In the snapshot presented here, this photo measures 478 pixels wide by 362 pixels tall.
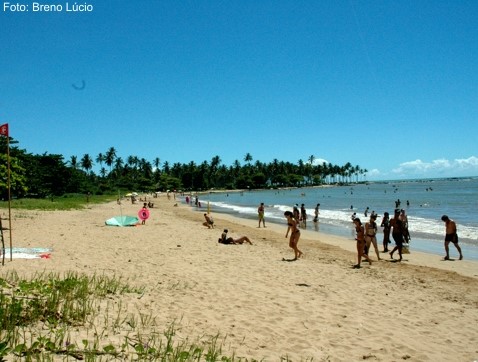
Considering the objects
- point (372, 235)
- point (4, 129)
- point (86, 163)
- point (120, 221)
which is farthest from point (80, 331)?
point (86, 163)

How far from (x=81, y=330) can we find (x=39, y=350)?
892 millimetres

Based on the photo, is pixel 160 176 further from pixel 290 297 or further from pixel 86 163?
pixel 290 297

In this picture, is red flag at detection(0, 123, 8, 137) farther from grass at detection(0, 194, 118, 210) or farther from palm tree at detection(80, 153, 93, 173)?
palm tree at detection(80, 153, 93, 173)

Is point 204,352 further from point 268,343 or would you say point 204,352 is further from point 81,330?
point 81,330

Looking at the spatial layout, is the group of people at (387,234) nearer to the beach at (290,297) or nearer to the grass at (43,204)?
the beach at (290,297)

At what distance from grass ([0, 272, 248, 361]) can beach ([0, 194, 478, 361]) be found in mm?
157

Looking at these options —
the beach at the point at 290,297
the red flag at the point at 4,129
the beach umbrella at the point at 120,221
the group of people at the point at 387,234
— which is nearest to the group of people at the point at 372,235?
the group of people at the point at 387,234

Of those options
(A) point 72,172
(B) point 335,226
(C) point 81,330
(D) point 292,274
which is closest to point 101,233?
(D) point 292,274

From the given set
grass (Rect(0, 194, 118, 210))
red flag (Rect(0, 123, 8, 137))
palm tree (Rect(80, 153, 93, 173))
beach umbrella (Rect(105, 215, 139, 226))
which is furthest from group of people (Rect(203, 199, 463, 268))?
palm tree (Rect(80, 153, 93, 173))

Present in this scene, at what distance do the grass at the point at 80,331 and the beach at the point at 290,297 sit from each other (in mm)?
157

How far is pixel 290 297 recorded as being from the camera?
7.85 metres

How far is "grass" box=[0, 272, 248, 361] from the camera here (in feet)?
13.4

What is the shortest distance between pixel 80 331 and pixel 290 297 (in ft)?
14.6

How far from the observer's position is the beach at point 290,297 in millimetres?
5527
